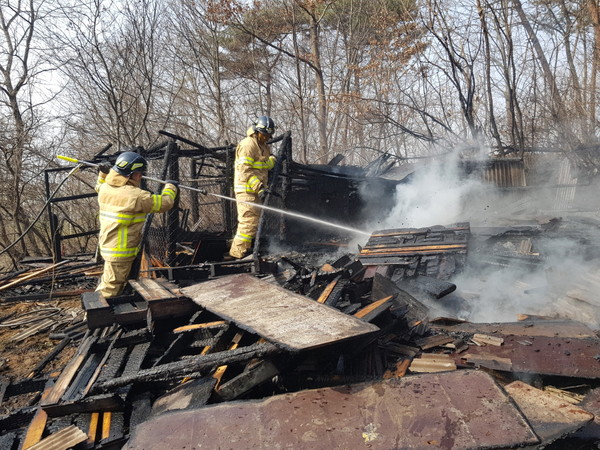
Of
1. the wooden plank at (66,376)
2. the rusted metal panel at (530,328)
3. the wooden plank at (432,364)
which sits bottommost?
the wooden plank at (432,364)

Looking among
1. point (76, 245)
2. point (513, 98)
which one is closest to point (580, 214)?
point (513, 98)

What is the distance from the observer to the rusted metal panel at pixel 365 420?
7.67ft

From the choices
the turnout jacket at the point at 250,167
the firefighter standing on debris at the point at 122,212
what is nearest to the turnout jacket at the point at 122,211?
the firefighter standing on debris at the point at 122,212

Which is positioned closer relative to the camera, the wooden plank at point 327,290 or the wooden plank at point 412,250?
the wooden plank at point 327,290

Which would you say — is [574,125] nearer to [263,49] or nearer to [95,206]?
[263,49]

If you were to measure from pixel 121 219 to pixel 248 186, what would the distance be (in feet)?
7.01

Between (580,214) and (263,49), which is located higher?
(263,49)

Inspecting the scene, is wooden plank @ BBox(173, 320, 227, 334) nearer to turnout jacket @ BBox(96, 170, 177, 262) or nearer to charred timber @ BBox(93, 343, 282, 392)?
charred timber @ BBox(93, 343, 282, 392)

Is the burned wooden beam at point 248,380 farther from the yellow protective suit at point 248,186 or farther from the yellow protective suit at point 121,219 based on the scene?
the yellow protective suit at point 248,186

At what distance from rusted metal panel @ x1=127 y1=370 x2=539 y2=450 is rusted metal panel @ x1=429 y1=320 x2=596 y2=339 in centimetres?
130

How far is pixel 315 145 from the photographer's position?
58.5 ft

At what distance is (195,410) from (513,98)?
12.7m

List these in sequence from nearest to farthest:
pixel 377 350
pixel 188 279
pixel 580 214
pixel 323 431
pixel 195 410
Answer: pixel 323 431, pixel 195 410, pixel 377 350, pixel 188 279, pixel 580 214

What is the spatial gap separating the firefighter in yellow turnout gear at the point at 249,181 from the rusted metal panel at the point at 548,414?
4.24 meters
